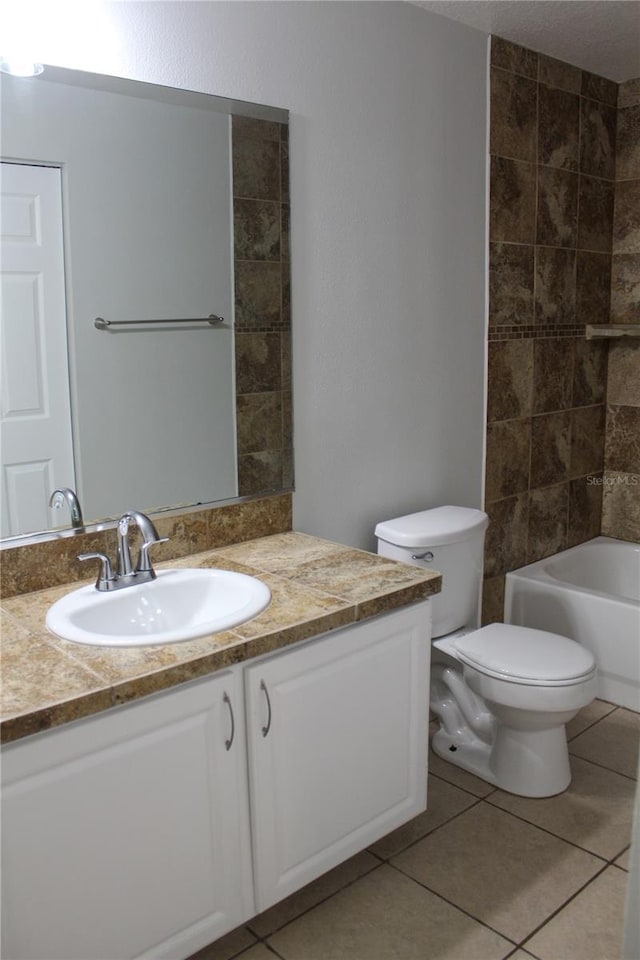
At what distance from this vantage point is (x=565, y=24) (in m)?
Answer: 2.87

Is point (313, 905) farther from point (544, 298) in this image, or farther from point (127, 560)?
point (544, 298)

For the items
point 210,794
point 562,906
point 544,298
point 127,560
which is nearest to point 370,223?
point 544,298

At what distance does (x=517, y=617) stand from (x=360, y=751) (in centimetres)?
149

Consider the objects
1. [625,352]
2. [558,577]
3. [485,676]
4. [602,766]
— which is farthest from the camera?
[625,352]

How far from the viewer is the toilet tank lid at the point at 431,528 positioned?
2.63 metres

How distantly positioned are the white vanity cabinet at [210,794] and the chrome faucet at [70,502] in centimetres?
59

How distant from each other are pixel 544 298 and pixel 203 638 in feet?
7.24

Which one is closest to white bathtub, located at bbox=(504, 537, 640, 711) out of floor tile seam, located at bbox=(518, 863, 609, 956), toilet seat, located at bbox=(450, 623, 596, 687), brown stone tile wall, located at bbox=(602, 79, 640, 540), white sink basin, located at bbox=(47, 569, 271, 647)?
brown stone tile wall, located at bbox=(602, 79, 640, 540)

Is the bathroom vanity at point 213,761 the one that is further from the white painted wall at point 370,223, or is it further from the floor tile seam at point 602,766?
the floor tile seam at point 602,766

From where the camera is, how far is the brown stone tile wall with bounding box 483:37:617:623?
3.13 metres

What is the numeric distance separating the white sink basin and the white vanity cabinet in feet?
0.51

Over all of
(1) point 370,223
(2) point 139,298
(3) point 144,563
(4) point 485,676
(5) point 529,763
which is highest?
(1) point 370,223

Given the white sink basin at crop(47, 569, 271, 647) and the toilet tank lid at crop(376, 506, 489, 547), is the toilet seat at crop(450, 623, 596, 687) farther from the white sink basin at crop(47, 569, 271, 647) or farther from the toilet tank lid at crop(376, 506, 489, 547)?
the white sink basin at crop(47, 569, 271, 647)

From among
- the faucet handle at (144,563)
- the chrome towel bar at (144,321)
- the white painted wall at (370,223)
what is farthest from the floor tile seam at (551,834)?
the chrome towel bar at (144,321)
